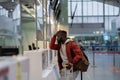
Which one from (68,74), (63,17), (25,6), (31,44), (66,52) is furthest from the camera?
(63,17)

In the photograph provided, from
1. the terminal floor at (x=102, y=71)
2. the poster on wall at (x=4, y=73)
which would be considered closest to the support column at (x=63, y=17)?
the terminal floor at (x=102, y=71)

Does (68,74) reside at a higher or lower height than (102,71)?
higher

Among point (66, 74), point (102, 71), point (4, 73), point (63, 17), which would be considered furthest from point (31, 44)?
point (63, 17)

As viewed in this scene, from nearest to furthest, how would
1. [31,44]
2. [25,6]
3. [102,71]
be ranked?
[25,6]
[31,44]
[102,71]

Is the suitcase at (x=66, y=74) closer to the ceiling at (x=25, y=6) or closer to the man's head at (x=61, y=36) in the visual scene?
the man's head at (x=61, y=36)

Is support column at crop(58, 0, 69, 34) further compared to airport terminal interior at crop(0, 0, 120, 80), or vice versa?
support column at crop(58, 0, 69, 34)

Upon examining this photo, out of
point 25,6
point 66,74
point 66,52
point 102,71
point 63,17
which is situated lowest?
point 102,71

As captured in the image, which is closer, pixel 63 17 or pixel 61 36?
pixel 61 36

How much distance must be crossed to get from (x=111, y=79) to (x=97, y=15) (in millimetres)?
32648

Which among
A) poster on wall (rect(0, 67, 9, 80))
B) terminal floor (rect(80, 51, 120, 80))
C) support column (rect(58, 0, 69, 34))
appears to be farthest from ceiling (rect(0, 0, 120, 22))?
support column (rect(58, 0, 69, 34))

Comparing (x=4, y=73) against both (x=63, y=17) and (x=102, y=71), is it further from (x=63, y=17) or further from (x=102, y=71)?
(x=63, y=17)

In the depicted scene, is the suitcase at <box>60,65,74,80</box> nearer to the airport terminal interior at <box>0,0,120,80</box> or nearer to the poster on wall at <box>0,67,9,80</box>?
Result: the airport terminal interior at <box>0,0,120,80</box>

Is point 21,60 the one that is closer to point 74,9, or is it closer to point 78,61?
point 78,61

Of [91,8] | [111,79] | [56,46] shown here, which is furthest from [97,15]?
[56,46]
